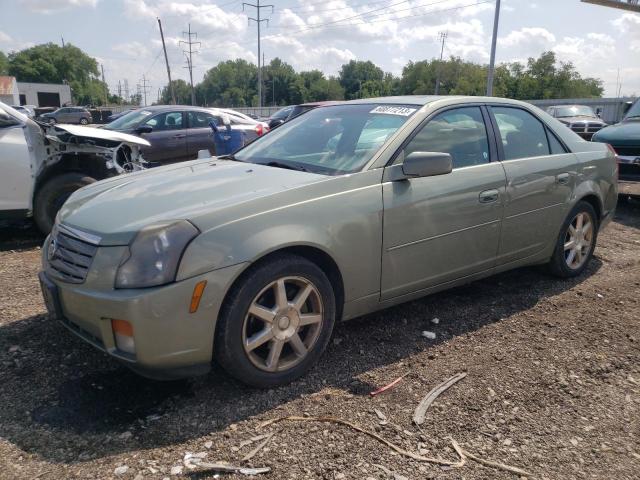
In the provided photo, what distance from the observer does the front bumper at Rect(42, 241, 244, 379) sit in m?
2.49

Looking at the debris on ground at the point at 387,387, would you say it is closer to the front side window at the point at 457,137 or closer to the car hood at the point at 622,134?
the front side window at the point at 457,137

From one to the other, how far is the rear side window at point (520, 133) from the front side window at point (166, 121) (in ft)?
27.8

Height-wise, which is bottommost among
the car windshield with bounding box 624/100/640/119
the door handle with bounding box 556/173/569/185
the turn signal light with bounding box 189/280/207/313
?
the turn signal light with bounding box 189/280/207/313

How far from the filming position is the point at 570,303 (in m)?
4.31

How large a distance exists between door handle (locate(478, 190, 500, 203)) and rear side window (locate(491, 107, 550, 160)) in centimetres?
38

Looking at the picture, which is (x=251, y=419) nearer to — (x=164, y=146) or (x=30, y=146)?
(x=30, y=146)

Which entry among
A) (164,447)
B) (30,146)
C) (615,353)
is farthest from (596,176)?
(30,146)

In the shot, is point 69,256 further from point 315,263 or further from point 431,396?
point 431,396

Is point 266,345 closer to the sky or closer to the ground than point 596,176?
closer to the ground

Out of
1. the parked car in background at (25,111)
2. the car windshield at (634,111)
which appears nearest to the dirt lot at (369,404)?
the parked car in background at (25,111)

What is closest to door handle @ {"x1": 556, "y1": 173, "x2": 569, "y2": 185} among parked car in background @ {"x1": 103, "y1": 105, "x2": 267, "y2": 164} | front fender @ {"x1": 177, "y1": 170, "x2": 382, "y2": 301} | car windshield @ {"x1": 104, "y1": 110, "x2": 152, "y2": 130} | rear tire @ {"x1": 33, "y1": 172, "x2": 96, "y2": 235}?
front fender @ {"x1": 177, "y1": 170, "x2": 382, "y2": 301}

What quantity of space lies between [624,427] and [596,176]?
2.75 metres

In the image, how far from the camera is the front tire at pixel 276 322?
8.87 ft

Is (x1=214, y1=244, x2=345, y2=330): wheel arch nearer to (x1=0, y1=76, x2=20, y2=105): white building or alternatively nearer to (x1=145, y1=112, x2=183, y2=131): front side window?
(x1=145, y1=112, x2=183, y2=131): front side window
